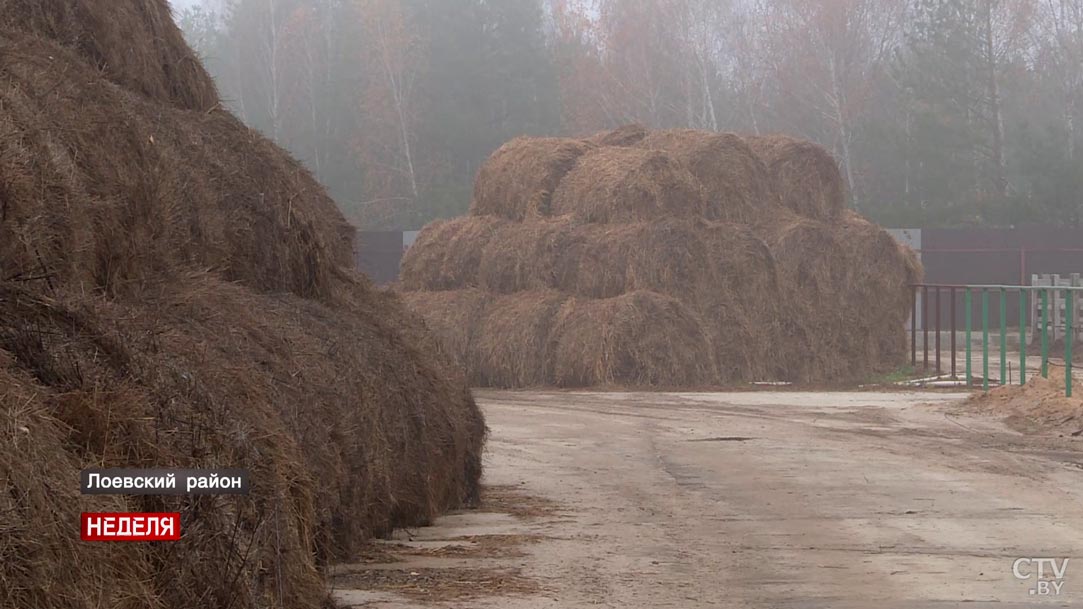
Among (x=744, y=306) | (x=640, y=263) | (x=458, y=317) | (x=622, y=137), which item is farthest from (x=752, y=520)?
(x=622, y=137)

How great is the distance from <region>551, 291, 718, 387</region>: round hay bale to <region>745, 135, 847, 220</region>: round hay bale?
4.99 meters

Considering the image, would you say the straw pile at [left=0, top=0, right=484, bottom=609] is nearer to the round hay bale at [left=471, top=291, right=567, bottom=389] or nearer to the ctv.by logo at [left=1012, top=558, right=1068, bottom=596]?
the ctv.by logo at [left=1012, top=558, right=1068, bottom=596]

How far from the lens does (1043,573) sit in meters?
8.72

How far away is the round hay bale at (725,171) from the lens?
92.6 feet

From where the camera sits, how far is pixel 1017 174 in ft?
183

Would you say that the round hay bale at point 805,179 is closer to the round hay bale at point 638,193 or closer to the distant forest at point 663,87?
the round hay bale at point 638,193

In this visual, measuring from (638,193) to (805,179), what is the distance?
13.4 feet

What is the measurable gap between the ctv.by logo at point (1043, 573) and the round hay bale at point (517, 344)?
1639 centimetres

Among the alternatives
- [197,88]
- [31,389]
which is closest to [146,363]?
[31,389]

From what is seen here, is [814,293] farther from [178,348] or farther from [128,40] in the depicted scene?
[178,348]

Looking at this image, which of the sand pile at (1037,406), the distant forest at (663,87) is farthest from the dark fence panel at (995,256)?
the sand pile at (1037,406)

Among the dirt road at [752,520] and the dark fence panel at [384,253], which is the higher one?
the dark fence panel at [384,253]

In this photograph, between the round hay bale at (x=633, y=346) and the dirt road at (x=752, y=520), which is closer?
the dirt road at (x=752, y=520)

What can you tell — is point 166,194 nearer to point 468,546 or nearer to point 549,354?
point 468,546
